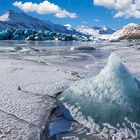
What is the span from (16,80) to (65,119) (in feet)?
4.17

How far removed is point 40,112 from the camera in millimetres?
2398

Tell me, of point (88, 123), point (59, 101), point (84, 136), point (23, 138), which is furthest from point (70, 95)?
point (23, 138)

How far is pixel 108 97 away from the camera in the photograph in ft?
7.89

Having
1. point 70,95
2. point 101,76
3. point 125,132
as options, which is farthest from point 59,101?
point 125,132

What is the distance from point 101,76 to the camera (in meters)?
2.61

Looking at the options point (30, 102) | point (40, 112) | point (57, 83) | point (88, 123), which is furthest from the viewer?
point (57, 83)

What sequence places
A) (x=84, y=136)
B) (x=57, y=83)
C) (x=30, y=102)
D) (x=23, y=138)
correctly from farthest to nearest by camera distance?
(x=57, y=83)
(x=30, y=102)
(x=84, y=136)
(x=23, y=138)

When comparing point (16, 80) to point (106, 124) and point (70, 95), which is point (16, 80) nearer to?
point (70, 95)

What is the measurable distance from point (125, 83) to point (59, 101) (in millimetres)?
646

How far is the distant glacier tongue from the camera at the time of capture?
2.26 metres

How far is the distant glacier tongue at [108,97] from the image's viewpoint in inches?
89.0

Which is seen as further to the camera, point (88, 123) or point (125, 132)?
point (88, 123)

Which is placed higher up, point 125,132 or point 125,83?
point 125,83

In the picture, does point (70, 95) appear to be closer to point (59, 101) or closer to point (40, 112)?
point (59, 101)
